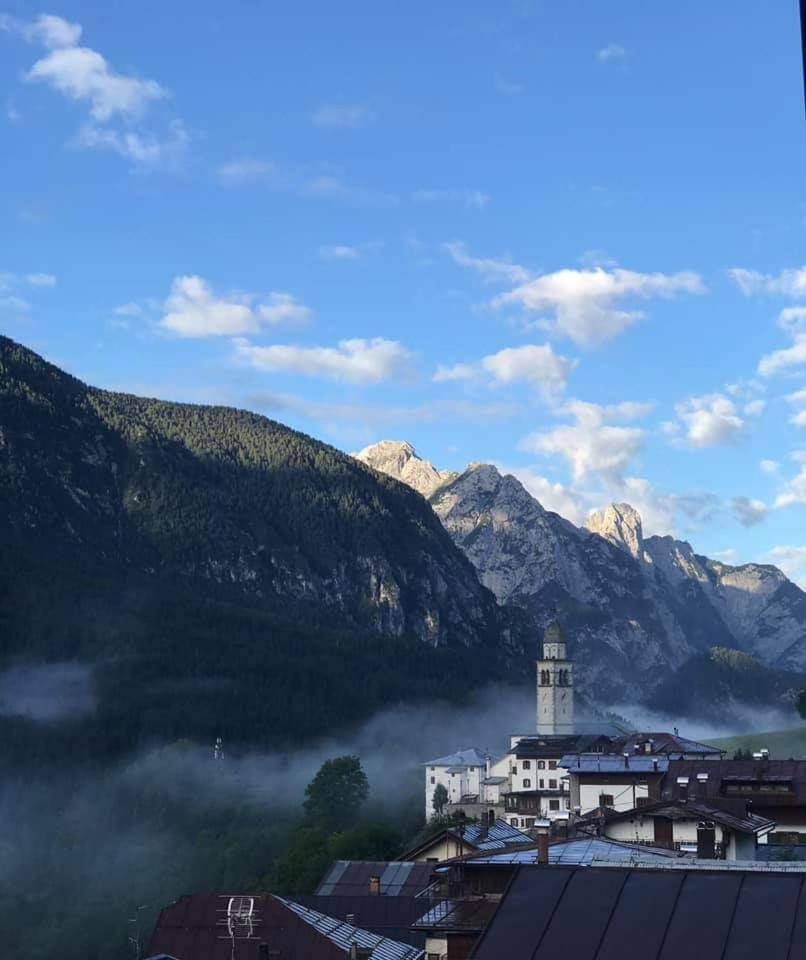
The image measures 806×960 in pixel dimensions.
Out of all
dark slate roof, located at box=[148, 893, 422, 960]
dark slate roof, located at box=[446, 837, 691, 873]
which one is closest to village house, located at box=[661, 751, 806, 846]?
dark slate roof, located at box=[148, 893, 422, 960]

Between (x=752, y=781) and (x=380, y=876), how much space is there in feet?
88.9

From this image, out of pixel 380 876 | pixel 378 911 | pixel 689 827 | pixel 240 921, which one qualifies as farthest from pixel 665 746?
pixel 240 921

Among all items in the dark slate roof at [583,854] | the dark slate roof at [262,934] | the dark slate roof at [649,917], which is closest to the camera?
the dark slate roof at [649,917]

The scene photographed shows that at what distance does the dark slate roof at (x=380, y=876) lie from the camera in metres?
101

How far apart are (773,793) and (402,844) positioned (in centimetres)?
6065

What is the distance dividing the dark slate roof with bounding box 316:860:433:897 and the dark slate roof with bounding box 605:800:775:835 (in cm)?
1592

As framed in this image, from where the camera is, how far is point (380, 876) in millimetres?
106875

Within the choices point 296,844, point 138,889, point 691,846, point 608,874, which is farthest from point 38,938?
point 608,874

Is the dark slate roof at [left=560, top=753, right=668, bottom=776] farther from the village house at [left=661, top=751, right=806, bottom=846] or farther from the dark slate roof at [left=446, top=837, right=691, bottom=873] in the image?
the dark slate roof at [left=446, top=837, right=691, bottom=873]

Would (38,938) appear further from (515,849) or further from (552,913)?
(552,913)

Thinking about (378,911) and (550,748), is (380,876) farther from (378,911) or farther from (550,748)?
(550,748)

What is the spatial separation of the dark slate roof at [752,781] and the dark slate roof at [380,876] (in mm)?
18718

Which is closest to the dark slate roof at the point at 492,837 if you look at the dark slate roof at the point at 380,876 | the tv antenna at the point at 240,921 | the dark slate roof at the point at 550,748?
the dark slate roof at the point at 380,876

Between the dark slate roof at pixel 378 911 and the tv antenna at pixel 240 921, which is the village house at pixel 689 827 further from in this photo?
the tv antenna at pixel 240 921
